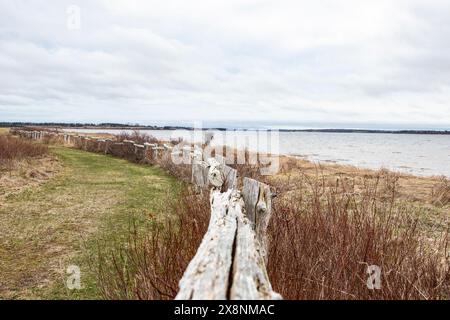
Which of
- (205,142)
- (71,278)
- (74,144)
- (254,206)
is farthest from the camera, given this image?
(74,144)

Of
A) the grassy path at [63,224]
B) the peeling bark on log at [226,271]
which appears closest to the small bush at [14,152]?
the grassy path at [63,224]

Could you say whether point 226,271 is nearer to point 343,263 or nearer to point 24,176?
point 343,263

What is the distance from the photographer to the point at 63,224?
24.0 ft

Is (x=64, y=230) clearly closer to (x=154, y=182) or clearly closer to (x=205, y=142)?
(x=154, y=182)

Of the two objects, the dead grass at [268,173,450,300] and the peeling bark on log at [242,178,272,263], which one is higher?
the peeling bark on log at [242,178,272,263]

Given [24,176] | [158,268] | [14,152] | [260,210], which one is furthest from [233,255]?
[14,152]

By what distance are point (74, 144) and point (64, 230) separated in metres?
25.4

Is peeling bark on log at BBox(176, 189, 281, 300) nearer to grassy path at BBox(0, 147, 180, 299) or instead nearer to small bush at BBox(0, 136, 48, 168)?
grassy path at BBox(0, 147, 180, 299)

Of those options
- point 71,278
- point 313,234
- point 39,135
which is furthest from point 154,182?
point 39,135

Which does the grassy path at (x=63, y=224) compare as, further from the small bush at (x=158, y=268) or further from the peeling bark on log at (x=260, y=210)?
the peeling bark on log at (x=260, y=210)

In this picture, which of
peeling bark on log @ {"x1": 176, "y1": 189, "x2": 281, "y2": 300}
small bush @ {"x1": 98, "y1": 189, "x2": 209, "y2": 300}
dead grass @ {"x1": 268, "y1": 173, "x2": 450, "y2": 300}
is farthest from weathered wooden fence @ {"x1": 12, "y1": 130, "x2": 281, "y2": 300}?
small bush @ {"x1": 98, "y1": 189, "x2": 209, "y2": 300}

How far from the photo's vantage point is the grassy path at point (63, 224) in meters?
4.75

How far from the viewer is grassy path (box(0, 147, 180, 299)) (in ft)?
15.6
